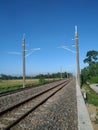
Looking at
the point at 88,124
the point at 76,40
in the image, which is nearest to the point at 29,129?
the point at 88,124

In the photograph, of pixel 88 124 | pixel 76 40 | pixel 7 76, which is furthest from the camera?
pixel 7 76

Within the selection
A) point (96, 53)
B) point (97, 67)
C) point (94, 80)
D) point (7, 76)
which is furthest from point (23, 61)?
point (7, 76)

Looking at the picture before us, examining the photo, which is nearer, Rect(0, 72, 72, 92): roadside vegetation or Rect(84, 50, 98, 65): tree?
Rect(0, 72, 72, 92): roadside vegetation

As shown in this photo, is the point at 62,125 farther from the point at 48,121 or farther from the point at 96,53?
the point at 96,53

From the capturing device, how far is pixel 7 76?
17638 centimetres

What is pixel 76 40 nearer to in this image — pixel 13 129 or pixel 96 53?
pixel 13 129

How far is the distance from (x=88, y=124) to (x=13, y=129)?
7.91ft

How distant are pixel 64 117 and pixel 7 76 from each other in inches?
6652

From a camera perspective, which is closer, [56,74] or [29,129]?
[29,129]

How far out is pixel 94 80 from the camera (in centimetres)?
6856

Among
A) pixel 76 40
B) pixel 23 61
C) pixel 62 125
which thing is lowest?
pixel 62 125

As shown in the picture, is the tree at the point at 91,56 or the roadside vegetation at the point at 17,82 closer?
the roadside vegetation at the point at 17,82

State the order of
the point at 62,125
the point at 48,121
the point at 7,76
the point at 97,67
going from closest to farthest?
the point at 62,125 < the point at 48,121 < the point at 97,67 < the point at 7,76

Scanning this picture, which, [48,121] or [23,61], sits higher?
[23,61]
